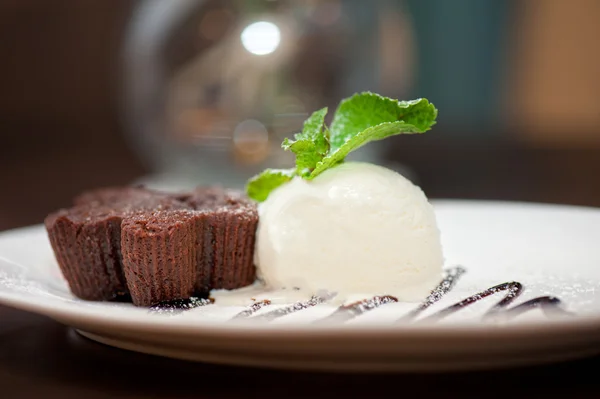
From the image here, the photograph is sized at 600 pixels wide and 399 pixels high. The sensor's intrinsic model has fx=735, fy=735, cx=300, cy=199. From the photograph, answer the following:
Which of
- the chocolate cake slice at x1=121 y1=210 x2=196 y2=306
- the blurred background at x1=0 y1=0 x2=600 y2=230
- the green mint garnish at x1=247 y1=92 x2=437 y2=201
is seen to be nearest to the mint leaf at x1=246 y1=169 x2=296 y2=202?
the green mint garnish at x1=247 y1=92 x2=437 y2=201

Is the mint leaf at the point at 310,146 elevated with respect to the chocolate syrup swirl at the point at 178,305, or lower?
elevated

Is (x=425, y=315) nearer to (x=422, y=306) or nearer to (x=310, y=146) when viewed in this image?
(x=422, y=306)

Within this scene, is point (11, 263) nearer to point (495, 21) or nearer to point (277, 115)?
point (277, 115)

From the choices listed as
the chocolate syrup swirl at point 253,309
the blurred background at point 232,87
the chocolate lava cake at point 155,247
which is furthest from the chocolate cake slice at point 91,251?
the blurred background at point 232,87

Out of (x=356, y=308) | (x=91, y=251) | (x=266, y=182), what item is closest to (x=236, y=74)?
(x=266, y=182)

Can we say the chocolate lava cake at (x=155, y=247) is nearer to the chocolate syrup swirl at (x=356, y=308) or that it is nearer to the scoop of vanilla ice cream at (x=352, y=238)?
the scoop of vanilla ice cream at (x=352, y=238)

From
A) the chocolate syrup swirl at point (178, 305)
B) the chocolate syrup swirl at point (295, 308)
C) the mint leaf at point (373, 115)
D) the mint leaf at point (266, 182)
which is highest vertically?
the mint leaf at point (373, 115)
